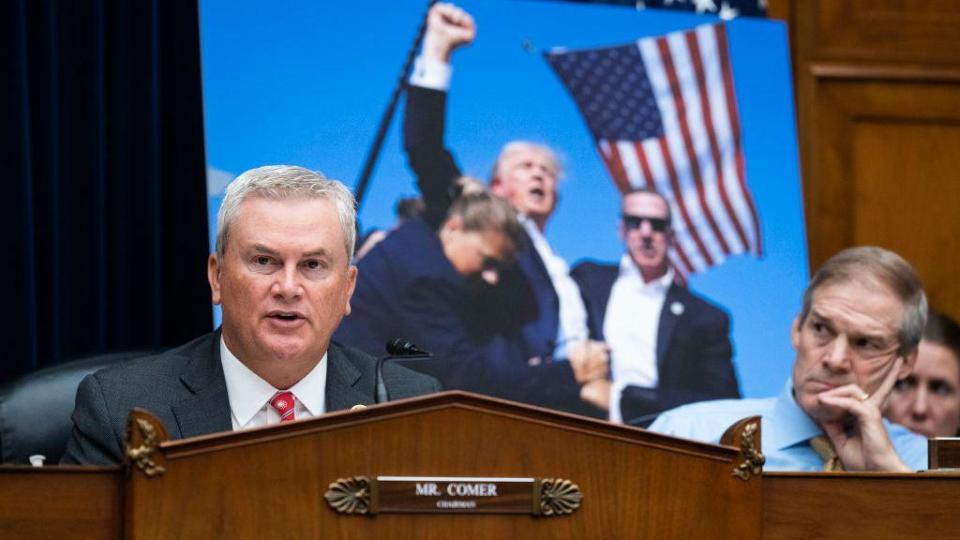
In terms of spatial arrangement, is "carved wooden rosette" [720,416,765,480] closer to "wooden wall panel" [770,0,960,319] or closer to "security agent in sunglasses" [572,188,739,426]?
"security agent in sunglasses" [572,188,739,426]

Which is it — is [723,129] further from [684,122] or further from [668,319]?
[668,319]

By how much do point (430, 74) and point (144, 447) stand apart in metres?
2.63

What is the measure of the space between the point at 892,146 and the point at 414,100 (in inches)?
70.9

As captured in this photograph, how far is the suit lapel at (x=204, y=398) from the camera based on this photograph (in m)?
2.66

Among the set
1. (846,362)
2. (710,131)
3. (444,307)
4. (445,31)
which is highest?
(445,31)

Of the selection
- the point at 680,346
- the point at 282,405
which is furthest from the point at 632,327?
the point at 282,405

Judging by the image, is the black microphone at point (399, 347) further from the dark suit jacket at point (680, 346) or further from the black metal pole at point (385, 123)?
the dark suit jacket at point (680, 346)

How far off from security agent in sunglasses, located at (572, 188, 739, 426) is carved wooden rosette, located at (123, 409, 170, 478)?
250 cm

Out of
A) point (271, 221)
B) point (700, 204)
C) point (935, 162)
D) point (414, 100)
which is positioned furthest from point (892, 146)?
point (271, 221)

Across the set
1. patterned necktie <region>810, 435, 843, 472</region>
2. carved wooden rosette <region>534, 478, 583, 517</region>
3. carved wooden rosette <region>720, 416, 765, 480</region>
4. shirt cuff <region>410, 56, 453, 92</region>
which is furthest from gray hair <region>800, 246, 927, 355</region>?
carved wooden rosette <region>534, 478, 583, 517</region>

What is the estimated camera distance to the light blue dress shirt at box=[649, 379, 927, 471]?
3.71 metres

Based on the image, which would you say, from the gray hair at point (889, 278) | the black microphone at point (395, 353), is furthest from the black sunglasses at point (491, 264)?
the black microphone at point (395, 353)

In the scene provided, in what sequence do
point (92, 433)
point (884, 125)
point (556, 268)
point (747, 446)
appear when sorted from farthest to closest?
point (884, 125), point (556, 268), point (92, 433), point (747, 446)

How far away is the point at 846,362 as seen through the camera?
3.75 m
